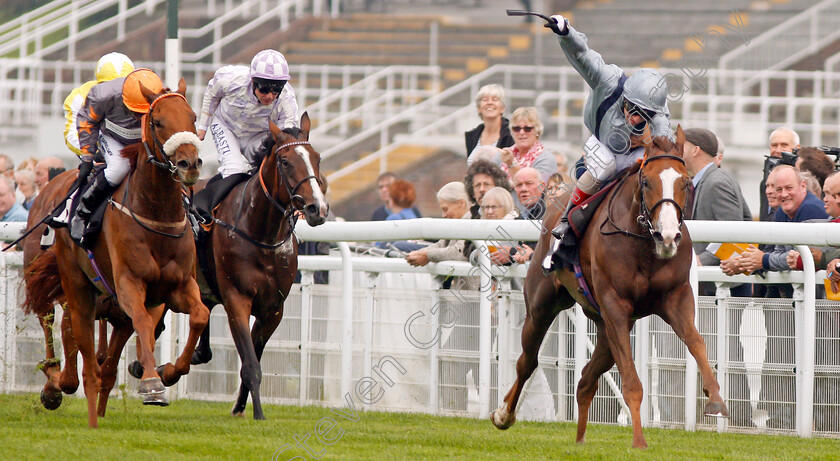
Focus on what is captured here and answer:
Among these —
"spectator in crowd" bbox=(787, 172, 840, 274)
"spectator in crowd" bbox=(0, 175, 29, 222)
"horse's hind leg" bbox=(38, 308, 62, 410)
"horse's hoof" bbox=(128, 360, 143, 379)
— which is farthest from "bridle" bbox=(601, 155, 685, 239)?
"spectator in crowd" bbox=(0, 175, 29, 222)

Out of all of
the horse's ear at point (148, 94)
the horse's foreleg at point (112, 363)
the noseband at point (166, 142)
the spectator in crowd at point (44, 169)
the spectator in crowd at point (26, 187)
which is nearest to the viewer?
the noseband at point (166, 142)

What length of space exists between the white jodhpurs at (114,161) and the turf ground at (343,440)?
142 centimetres

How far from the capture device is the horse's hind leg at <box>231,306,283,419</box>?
23.6 ft

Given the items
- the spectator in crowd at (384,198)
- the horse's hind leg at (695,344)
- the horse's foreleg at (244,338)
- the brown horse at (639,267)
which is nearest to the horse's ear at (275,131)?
the horse's foreleg at (244,338)

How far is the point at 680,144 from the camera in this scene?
604cm

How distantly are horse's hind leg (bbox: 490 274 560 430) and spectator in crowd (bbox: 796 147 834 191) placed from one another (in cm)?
227

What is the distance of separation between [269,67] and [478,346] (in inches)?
87.5

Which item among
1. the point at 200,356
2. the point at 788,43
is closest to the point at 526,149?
the point at 200,356

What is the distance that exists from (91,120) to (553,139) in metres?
12.8

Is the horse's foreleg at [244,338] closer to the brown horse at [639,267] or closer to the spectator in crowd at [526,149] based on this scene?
the brown horse at [639,267]

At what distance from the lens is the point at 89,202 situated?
7.00 metres

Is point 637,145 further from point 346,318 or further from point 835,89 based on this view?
point 835,89

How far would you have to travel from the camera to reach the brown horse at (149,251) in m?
6.41

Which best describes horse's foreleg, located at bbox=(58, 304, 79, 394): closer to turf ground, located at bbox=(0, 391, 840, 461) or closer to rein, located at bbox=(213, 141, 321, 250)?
turf ground, located at bbox=(0, 391, 840, 461)
